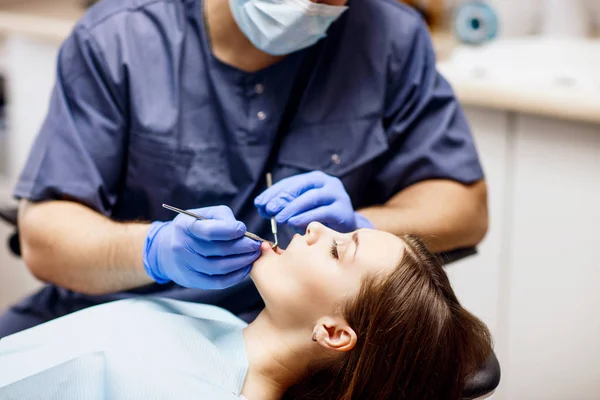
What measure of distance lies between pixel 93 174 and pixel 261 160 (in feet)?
0.99

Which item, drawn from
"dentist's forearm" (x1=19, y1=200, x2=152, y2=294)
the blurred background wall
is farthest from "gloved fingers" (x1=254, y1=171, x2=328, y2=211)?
the blurred background wall

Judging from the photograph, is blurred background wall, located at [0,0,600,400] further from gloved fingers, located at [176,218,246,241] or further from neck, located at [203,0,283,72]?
gloved fingers, located at [176,218,246,241]

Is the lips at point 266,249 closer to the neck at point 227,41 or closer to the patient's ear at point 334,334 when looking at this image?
the patient's ear at point 334,334

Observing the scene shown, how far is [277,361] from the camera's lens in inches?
49.0

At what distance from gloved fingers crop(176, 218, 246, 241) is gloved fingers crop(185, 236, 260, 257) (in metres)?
0.01

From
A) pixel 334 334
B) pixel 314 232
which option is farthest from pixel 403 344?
pixel 314 232

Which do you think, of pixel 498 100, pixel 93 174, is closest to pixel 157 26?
pixel 93 174

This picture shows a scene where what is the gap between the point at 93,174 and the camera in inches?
55.6

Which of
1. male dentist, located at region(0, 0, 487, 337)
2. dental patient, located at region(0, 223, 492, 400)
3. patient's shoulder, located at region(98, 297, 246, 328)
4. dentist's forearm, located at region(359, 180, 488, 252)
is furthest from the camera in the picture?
dentist's forearm, located at region(359, 180, 488, 252)

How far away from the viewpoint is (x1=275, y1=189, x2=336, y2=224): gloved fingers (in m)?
1.28

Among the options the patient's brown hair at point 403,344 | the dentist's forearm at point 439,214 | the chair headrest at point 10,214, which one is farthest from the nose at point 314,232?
the chair headrest at point 10,214

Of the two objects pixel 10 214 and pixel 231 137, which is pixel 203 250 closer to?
pixel 231 137

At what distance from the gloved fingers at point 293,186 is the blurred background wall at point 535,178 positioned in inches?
29.1

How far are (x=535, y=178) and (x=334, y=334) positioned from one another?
99 cm
